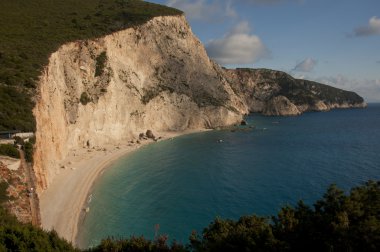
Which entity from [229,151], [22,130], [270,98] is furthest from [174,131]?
[270,98]

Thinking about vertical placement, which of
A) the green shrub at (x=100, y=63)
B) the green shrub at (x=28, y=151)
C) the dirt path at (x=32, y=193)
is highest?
the green shrub at (x=100, y=63)

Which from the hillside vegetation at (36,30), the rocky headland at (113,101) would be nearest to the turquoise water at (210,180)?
the rocky headland at (113,101)

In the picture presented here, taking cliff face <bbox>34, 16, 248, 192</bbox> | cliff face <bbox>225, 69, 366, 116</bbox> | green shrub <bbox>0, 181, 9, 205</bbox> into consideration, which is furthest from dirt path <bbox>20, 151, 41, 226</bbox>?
cliff face <bbox>225, 69, 366, 116</bbox>

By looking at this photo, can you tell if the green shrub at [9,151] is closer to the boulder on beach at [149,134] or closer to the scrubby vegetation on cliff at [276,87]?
the boulder on beach at [149,134]

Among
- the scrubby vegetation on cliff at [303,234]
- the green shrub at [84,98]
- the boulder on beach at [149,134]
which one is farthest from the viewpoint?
the boulder on beach at [149,134]

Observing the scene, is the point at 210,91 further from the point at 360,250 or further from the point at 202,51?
the point at 360,250
